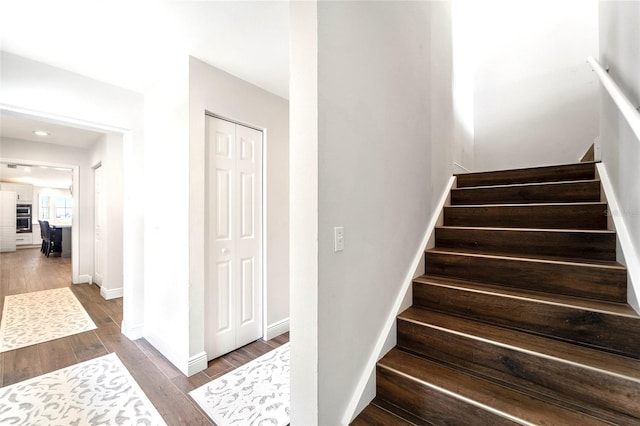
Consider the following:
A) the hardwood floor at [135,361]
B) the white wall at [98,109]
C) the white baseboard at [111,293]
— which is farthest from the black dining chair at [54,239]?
the white wall at [98,109]

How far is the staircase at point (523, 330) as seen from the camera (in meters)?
1.10

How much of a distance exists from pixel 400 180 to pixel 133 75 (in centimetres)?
264

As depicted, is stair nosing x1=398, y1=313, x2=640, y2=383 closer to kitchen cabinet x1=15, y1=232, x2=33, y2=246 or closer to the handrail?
the handrail

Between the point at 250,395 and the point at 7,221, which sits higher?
the point at 7,221

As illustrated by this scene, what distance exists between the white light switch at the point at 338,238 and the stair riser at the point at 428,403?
2.50 feet

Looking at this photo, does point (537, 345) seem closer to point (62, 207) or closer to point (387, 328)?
point (387, 328)

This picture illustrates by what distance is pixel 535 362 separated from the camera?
120cm

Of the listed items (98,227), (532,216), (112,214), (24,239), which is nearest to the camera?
(532,216)

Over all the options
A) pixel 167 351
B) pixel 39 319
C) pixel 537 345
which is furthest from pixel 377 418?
pixel 39 319

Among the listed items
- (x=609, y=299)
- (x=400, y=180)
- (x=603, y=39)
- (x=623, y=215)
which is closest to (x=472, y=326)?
(x=609, y=299)

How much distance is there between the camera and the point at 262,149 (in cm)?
273

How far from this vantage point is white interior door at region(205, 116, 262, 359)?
230cm

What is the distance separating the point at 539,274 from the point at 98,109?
3.88 meters

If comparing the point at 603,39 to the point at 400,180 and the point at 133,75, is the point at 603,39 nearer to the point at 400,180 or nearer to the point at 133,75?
the point at 400,180
